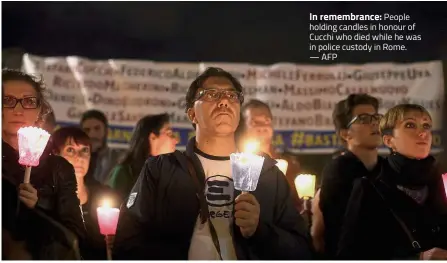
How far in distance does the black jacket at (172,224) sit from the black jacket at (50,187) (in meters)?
0.25

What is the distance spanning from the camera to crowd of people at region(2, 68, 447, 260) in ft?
8.45

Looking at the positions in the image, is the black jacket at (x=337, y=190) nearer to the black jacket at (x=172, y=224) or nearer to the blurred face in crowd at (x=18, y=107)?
the black jacket at (x=172, y=224)

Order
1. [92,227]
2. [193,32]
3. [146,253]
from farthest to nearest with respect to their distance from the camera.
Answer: [193,32] < [92,227] < [146,253]

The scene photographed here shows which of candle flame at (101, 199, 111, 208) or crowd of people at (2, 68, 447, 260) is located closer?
crowd of people at (2, 68, 447, 260)

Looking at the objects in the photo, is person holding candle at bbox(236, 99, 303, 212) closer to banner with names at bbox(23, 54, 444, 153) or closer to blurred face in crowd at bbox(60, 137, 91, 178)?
banner with names at bbox(23, 54, 444, 153)

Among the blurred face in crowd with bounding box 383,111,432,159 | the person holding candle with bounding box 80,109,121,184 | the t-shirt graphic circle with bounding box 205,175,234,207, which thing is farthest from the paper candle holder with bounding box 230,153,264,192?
the person holding candle with bounding box 80,109,121,184

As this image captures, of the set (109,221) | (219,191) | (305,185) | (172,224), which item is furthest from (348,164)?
(109,221)

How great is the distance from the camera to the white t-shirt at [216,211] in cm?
256

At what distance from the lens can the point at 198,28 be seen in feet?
9.89

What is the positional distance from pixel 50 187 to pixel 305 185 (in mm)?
1199

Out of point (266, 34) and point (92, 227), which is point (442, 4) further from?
point (92, 227)

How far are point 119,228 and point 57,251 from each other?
0.33 meters

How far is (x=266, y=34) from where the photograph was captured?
3037 millimetres

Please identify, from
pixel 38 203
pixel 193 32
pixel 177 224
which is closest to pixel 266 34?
pixel 193 32
